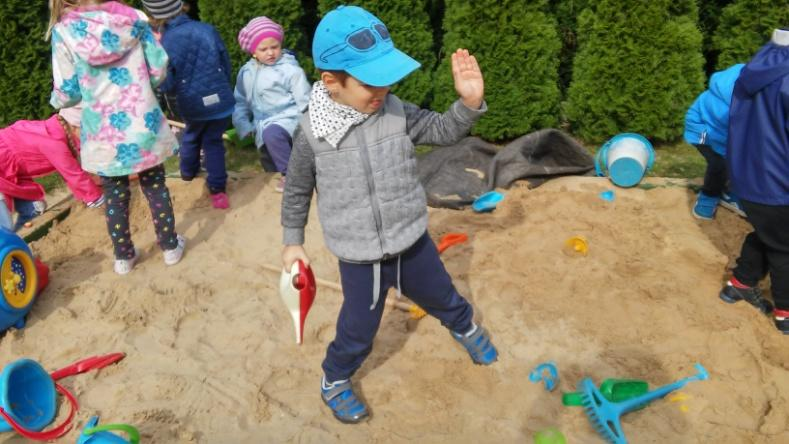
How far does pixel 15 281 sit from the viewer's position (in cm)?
361

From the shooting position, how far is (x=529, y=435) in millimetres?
2744

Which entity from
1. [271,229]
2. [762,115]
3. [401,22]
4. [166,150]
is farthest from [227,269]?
[762,115]

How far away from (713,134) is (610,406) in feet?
6.42

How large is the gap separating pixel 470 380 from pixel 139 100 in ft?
8.20

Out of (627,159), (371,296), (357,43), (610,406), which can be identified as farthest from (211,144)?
(610,406)

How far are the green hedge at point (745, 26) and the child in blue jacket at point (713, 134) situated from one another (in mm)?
1533

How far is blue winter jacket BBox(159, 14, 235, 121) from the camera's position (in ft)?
14.7

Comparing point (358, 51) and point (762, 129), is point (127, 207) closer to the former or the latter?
point (358, 51)

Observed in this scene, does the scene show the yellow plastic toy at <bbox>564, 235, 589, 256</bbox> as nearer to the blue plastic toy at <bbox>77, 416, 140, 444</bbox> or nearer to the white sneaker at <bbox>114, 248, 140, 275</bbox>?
the blue plastic toy at <bbox>77, 416, 140, 444</bbox>

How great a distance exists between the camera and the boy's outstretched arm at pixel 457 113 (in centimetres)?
229

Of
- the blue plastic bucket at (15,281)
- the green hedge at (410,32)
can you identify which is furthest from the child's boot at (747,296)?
the blue plastic bucket at (15,281)

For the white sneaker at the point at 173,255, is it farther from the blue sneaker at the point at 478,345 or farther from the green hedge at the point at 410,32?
the green hedge at the point at 410,32

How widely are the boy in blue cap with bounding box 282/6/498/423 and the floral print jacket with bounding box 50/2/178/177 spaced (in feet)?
5.63

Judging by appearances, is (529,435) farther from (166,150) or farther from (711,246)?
(166,150)
